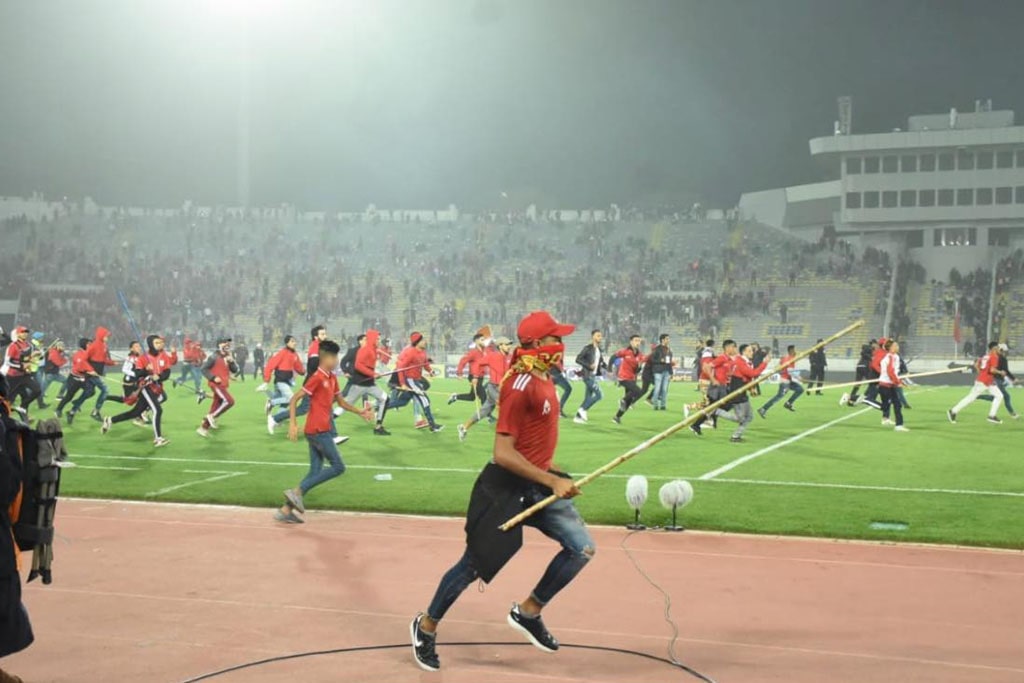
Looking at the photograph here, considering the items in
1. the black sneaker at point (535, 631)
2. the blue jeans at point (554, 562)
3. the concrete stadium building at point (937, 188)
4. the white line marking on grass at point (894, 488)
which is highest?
the concrete stadium building at point (937, 188)

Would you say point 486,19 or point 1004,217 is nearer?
point 1004,217

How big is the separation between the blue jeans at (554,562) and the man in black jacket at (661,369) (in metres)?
21.0

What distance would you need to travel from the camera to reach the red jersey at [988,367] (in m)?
23.9

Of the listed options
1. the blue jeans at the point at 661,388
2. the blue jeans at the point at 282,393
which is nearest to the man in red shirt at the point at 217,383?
the blue jeans at the point at 282,393

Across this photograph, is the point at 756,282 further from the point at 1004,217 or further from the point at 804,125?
the point at 804,125

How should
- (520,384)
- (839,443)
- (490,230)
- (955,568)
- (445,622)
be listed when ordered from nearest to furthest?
(520,384)
(445,622)
(955,568)
(839,443)
(490,230)

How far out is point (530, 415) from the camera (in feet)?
21.6

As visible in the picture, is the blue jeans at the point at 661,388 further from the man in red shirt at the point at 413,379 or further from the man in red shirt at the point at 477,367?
the man in red shirt at the point at 413,379

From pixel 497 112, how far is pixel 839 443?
69.4 m

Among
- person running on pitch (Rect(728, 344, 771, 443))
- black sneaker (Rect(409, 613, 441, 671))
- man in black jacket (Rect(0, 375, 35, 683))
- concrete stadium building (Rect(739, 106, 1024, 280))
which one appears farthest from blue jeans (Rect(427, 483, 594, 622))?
concrete stadium building (Rect(739, 106, 1024, 280))

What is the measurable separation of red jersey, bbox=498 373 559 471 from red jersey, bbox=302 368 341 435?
19.5ft

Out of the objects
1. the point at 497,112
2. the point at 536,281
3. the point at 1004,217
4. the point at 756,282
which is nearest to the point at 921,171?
the point at 1004,217

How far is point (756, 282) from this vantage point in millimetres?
64000

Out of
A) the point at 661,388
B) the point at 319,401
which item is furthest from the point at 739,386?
the point at 319,401
